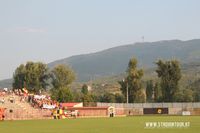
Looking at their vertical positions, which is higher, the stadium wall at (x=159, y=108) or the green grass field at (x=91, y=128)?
the stadium wall at (x=159, y=108)

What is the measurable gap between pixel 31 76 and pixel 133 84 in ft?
81.0

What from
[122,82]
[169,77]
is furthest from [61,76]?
[169,77]

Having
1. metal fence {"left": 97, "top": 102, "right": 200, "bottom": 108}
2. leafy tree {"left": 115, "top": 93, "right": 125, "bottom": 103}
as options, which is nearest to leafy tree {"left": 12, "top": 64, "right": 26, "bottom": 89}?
leafy tree {"left": 115, "top": 93, "right": 125, "bottom": 103}

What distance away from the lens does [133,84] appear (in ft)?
296

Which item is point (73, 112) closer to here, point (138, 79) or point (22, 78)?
point (138, 79)

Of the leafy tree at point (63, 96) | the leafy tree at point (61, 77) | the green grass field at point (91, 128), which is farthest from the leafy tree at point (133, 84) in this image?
the green grass field at point (91, 128)

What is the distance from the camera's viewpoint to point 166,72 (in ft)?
299

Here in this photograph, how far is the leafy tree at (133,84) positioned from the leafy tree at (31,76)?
20.7 m

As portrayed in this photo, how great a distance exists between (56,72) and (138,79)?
2451 cm

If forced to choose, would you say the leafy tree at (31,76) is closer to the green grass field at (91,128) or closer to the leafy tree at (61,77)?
the leafy tree at (61,77)

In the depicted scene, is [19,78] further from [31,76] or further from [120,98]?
[120,98]

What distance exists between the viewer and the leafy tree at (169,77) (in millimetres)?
87750

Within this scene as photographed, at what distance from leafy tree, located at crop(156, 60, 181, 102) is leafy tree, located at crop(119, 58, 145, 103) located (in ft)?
14.1

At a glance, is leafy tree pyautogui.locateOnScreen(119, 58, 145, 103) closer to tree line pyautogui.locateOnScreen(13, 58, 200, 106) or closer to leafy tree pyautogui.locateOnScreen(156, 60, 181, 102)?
tree line pyautogui.locateOnScreen(13, 58, 200, 106)
